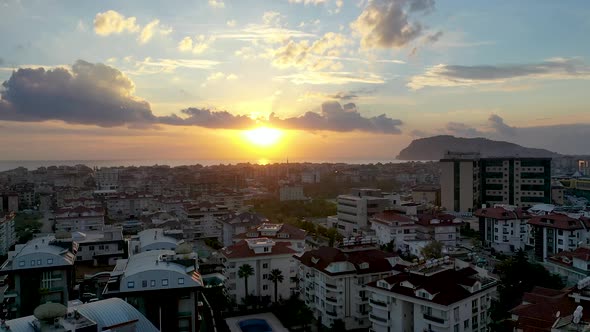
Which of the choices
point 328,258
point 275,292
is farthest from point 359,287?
point 275,292

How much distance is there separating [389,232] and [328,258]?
39.8 ft

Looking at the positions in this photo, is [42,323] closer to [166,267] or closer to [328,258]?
[166,267]

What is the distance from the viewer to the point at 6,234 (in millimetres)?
31547

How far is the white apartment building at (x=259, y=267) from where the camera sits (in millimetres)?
20062

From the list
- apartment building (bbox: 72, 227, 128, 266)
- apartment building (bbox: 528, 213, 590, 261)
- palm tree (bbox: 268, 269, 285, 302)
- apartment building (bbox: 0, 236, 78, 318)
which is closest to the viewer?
apartment building (bbox: 0, 236, 78, 318)

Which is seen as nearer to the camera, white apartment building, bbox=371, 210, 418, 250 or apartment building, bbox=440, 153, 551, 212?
white apartment building, bbox=371, 210, 418, 250

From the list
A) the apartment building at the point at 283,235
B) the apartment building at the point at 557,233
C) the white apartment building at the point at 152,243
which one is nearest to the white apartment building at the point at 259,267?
the white apartment building at the point at 152,243

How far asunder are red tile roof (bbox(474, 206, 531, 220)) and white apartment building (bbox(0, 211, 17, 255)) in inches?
1182

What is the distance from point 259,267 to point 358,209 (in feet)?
55.7

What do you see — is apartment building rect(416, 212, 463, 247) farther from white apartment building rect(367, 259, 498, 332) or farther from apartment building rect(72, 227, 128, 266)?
apartment building rect(72, 227, 128, 266)

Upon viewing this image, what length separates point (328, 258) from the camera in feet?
57.1

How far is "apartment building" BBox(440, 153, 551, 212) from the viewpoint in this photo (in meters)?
41.1

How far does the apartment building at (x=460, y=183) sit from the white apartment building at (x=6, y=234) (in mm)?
34244

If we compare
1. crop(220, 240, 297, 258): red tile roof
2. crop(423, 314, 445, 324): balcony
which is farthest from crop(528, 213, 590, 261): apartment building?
crop(423, 314, 445, 324): balcony
